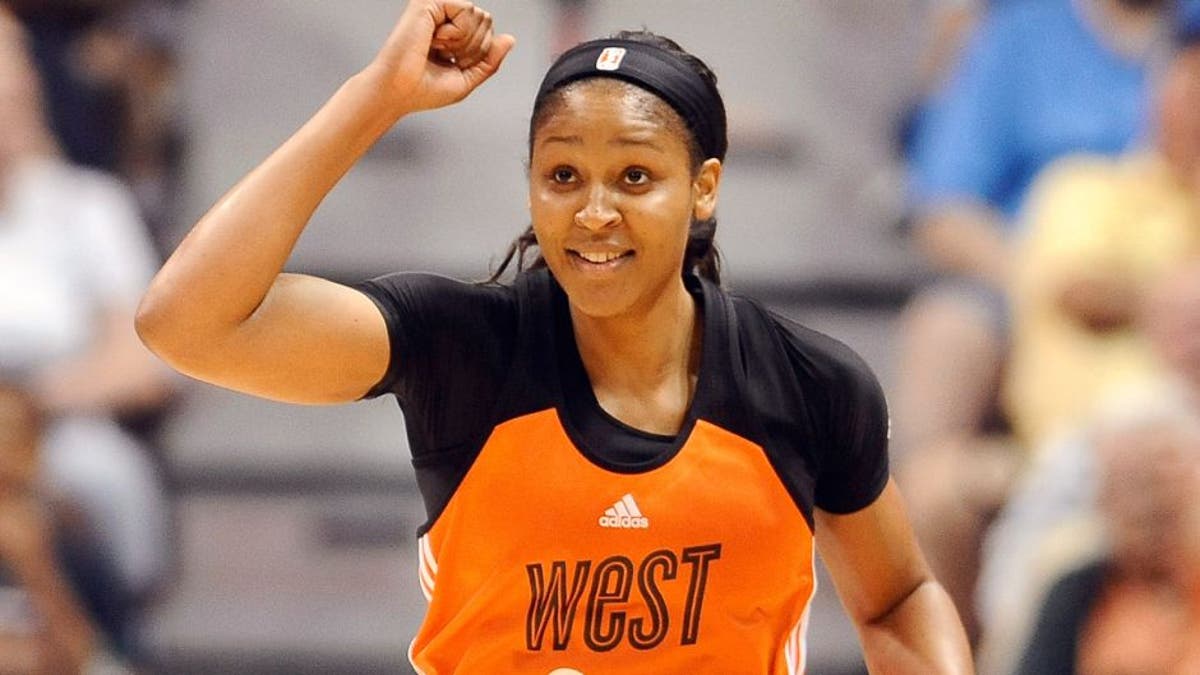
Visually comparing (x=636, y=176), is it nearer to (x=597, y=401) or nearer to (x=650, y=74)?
(x=650, y=74)

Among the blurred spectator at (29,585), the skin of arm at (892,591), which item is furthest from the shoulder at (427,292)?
the blurred spectator at (29,585)

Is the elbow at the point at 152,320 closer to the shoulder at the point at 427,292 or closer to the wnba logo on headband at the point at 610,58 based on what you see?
the shoulder at the point at 427,292

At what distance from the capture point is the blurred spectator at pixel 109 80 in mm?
6402

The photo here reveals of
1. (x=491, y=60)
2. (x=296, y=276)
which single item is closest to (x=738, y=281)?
(x=491, y=60)

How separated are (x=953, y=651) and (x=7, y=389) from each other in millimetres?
3702

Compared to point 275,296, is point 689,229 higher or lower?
higher

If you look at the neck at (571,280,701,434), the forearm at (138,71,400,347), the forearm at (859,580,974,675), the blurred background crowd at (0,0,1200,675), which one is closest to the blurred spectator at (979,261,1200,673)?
the blurred background crowd at (0,0,1200,675)

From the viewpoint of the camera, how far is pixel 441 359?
8.84ft

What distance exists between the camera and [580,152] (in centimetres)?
259

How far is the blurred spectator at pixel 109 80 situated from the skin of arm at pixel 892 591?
393 cm

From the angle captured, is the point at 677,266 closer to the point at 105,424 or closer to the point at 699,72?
the point at 699,72

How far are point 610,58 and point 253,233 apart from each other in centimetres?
54

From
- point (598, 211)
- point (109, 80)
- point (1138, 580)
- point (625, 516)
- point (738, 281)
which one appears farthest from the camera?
point (109, 80)

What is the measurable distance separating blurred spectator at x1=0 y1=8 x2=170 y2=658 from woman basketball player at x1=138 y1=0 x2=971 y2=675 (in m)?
3.23
